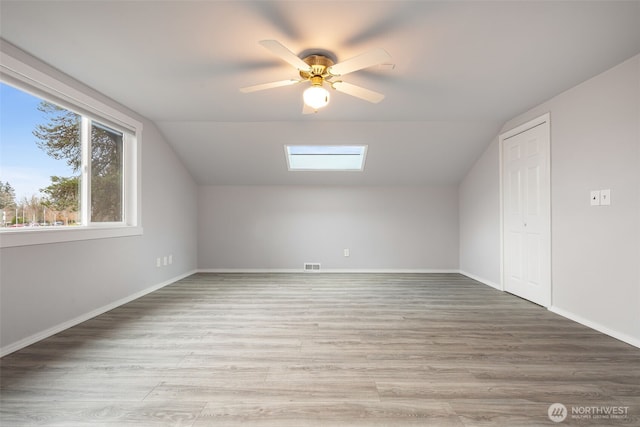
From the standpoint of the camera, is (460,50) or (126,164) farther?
(126,164)

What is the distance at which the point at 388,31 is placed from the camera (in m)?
2.03

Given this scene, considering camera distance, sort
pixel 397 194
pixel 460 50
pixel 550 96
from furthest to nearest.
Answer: pixel 397 194 < pixel 550 96 < pixel 460 50

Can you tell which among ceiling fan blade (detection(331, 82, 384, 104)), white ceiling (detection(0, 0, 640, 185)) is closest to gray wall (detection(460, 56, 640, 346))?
white ceiling (detection(0, 0, 640, 185))

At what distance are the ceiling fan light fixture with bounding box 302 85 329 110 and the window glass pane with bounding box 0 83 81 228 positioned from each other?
2.29 metres

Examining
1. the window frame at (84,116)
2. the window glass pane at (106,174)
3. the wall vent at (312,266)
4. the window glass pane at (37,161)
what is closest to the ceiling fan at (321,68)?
the window frame at (84,116)

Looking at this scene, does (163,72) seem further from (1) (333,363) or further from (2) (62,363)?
(1) (333,363)

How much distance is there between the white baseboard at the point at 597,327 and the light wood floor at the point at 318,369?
84mm

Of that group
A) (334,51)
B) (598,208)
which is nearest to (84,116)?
(334,51)

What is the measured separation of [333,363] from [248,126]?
3313mm

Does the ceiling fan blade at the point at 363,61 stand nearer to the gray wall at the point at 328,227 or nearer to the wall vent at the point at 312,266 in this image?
the gray wall at the point at 328,227

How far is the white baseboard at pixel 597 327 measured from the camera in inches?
90.0

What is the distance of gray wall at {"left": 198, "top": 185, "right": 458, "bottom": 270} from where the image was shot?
206 inches

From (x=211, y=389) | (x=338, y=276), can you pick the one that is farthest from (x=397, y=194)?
(x=211, y=389)

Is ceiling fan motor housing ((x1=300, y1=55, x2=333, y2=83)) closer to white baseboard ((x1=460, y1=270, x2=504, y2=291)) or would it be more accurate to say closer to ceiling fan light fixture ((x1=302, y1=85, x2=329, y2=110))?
ceiling fan light fixture ((x1=302, y1=85, x2=329, y2=110))
